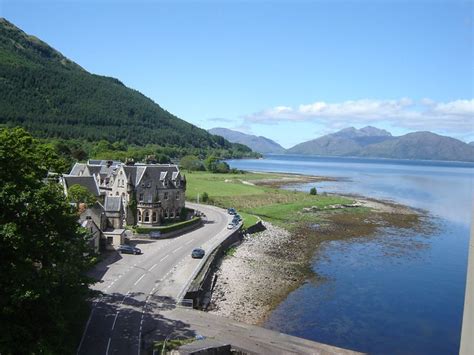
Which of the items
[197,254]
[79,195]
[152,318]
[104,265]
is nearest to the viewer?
[152,318]

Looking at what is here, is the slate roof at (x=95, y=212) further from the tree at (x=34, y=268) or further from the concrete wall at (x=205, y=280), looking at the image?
the tree at (x=34, y=268)

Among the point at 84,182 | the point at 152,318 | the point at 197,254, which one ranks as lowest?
the point at 152,318

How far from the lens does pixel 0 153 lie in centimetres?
2239

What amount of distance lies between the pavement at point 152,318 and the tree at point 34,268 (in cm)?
Answer: 279

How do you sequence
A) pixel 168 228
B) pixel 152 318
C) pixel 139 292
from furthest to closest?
pixel 168 228 < pixel 139 292 < pixel 152 318

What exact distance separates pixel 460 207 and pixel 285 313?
9241 centimetres

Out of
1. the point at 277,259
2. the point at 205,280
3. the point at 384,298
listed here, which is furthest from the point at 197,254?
the point at 384,298

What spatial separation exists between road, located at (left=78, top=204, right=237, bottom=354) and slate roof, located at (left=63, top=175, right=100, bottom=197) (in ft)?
34.8

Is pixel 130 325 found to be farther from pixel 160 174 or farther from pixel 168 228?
pixel 160 174

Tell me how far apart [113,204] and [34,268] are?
30.3 meters

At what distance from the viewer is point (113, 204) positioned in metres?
53.1

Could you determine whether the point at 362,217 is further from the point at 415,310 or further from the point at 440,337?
the point at 440,337

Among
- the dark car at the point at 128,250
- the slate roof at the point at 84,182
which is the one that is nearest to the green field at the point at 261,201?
the slate roof at the point at 84,182

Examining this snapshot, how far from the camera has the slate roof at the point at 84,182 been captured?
5716 cm
